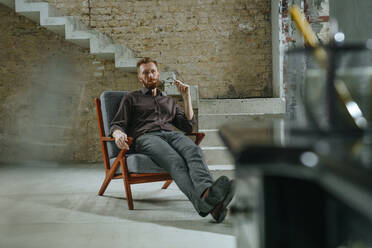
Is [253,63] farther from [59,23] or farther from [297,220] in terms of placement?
[297,220]

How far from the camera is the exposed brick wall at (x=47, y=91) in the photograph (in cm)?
559

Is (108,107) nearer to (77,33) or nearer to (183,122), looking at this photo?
(183,122)

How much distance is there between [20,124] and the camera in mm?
5652

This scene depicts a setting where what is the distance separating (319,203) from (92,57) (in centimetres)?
519

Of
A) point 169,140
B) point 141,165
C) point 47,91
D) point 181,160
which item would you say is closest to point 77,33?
point 47,91

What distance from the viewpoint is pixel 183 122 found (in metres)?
3.34

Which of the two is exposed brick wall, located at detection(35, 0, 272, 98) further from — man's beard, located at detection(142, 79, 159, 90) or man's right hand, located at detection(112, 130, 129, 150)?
man's right hand, located at detection(112, 130, 129, 150)

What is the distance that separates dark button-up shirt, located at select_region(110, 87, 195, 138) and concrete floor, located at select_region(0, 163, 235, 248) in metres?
0.60

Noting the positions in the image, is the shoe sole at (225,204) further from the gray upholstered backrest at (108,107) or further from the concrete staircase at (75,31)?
the concrete staircase at (75,31)

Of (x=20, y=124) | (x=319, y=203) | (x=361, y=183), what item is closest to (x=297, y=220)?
(x=319, y=203)

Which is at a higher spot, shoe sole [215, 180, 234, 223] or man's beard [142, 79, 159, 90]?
Result: man's beard [142, 79, 159, 90]

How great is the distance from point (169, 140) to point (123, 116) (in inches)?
17.0

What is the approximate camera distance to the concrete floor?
217 centimetres

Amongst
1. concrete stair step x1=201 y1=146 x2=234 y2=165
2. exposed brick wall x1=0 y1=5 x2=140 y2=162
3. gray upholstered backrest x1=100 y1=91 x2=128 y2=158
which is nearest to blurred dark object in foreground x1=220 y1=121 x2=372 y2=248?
gray upholstered backrest x1=100 y1=91 x2=128 y2=158
